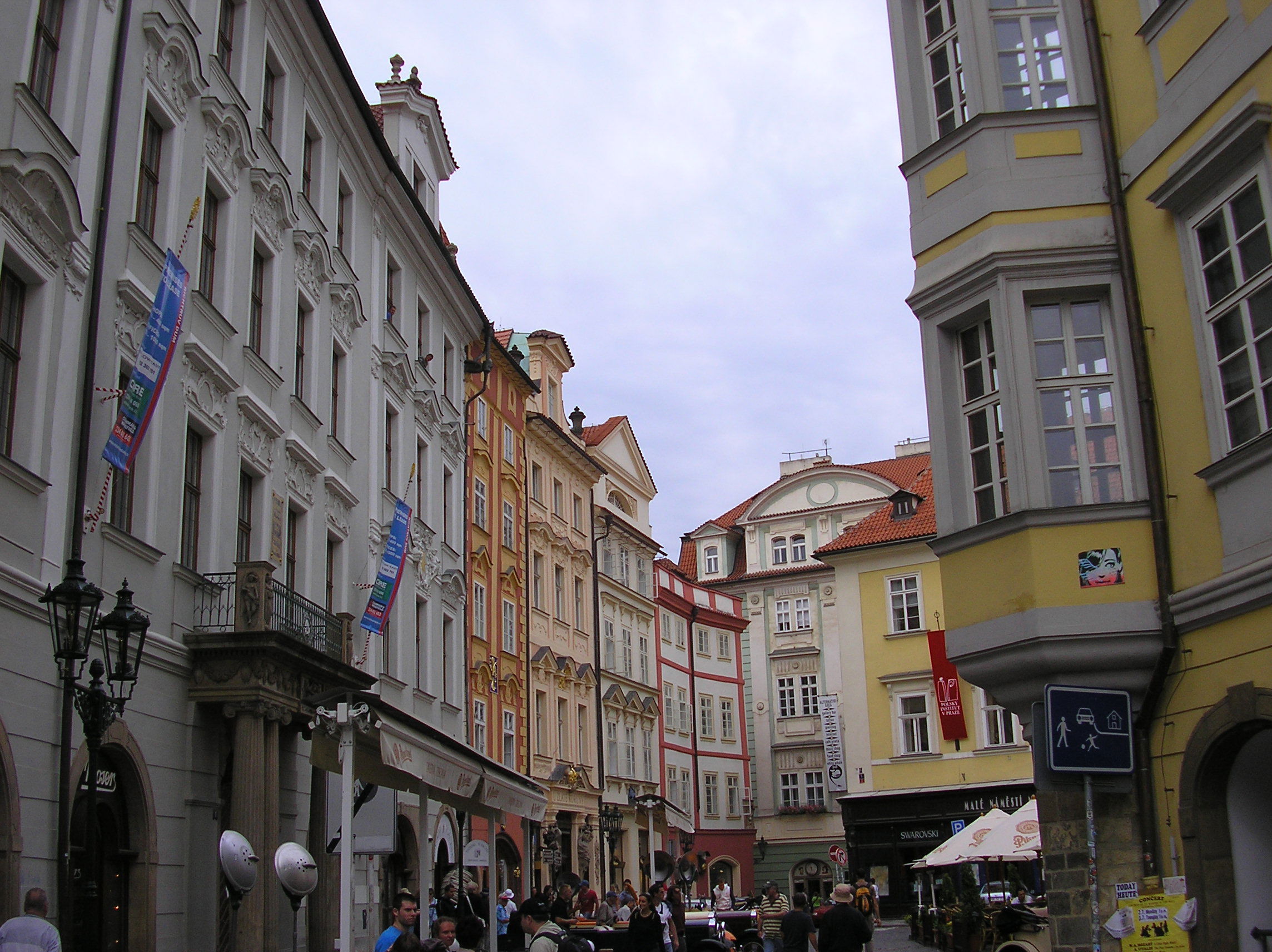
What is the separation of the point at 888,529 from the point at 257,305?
29.2 m

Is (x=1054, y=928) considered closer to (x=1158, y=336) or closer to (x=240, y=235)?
Result: (x=1158, y=336)

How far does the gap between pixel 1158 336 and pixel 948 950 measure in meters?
18.6

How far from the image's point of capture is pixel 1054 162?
12430mm

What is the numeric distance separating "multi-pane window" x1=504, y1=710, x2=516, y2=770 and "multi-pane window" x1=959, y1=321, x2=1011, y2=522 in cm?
2595

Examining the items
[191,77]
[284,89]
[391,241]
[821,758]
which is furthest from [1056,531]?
[821,758]

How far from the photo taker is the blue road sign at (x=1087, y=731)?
10453mm

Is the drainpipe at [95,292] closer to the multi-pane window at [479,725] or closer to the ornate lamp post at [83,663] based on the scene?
the ornate lamp post at [83,663]

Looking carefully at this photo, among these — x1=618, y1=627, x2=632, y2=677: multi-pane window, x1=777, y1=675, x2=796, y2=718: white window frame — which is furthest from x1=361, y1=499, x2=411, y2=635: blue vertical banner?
x1=777, y1=675, x2=796, y2=718: white window frame

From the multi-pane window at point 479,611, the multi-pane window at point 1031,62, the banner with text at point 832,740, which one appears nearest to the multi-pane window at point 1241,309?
the multi-pane window at point 1031,62

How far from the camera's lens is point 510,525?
39.3 m

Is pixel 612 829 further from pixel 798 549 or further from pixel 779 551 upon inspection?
pixel 779 551

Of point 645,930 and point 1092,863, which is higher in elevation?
point 1092,863

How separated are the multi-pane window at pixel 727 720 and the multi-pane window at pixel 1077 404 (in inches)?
1959

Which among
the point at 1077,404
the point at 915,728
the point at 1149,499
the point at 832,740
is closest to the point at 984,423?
the point at 1077,404
